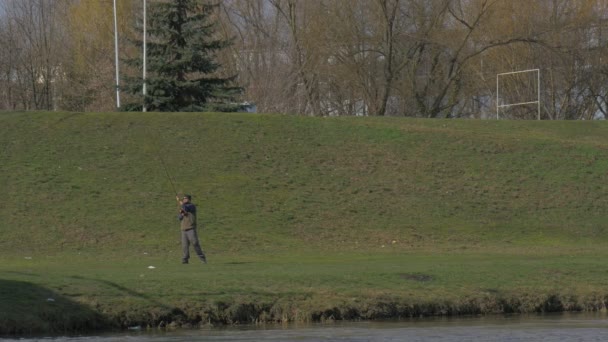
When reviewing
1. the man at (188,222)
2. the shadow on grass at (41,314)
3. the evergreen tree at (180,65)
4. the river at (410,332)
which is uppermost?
the evergreen tree at (180,65)

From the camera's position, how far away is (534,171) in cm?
4566

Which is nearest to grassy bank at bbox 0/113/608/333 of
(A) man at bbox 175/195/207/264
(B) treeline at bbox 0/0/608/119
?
(A) man at bbox 175/195/207/264

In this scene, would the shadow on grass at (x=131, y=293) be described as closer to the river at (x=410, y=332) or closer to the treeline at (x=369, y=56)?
the river at (x=410, y=332)

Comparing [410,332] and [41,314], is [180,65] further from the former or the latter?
[410,332]

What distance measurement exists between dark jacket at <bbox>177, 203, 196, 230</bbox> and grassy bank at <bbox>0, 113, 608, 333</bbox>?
3.39 ft

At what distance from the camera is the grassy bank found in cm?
2256

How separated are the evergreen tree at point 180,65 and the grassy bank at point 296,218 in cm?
590

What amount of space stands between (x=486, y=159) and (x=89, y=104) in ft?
121

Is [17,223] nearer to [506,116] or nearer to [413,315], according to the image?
[413,315]

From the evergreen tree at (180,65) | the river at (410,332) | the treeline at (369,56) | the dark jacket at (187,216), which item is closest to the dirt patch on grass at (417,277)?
the river at (410,332)

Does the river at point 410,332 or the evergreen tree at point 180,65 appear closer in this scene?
the river at point 410,332

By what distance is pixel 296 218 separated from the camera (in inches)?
1550

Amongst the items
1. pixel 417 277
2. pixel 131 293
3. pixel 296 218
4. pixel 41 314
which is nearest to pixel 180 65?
pixel 296 218

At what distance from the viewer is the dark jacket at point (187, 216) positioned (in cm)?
2838
